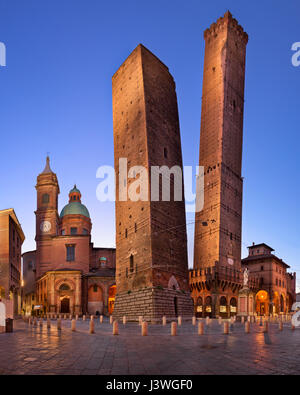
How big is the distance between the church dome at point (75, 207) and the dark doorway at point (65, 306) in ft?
61.4

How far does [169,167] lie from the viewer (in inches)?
1598

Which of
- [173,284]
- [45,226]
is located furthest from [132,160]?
[45,226]

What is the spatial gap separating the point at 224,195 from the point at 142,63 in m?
24.0

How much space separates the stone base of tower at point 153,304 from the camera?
32.6m

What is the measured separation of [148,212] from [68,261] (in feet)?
103

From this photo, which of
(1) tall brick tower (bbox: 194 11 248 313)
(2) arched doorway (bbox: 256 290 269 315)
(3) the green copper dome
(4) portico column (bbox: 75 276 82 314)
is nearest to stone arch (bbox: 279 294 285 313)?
(2) arched doorway (bbox: 256 290 269 315)

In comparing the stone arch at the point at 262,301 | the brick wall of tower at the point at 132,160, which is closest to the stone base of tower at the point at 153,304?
A: the brick wall of tower at the point at 132,160

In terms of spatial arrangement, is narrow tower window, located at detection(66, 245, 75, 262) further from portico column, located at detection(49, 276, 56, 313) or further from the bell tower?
portico column, located at detection(49, 276, 56, 313)

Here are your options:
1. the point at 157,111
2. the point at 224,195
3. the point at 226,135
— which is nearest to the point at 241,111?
the point at 226,135

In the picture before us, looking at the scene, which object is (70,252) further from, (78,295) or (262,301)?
(262,301)

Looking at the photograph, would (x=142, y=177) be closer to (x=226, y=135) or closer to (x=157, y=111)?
(x=157, y=111)

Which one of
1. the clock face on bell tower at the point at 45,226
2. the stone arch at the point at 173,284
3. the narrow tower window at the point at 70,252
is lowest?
the stone arch at the point at 173,284

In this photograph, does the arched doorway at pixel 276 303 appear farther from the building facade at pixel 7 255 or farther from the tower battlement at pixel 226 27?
the tower battlement at pixel 226 27
